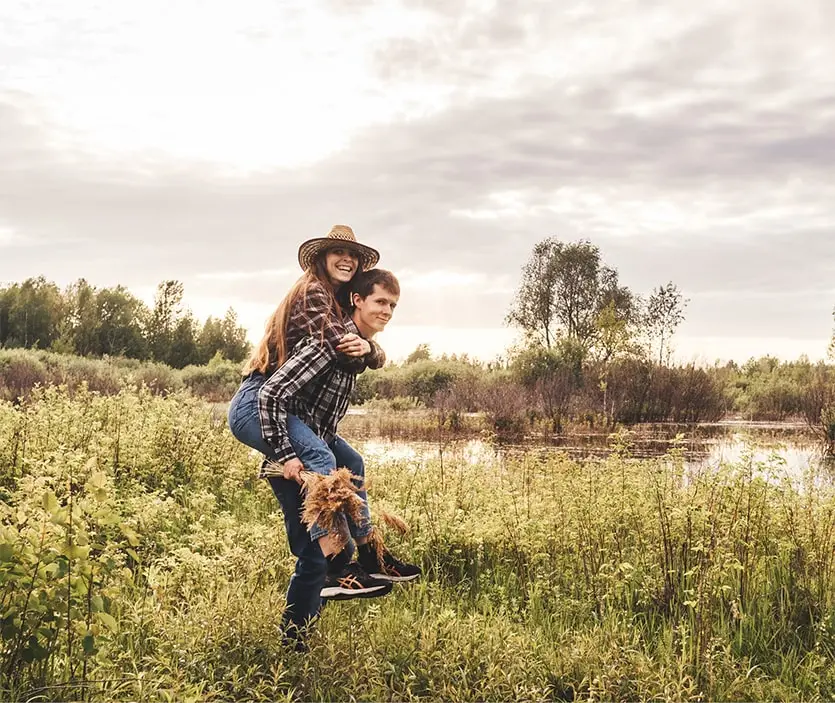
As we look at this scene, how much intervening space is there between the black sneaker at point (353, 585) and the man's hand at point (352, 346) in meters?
0.94

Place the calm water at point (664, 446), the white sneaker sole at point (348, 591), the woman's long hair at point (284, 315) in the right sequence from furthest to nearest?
1. the calm water at point (664, 446)
2. the woman's long hair at point (284, 315)
3. the white sneaker sole at point (348, 591)

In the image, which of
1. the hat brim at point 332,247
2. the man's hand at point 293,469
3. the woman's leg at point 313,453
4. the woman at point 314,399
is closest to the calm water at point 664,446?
the hat brim at point 332,247

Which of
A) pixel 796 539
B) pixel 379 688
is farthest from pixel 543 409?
pixel 379 688

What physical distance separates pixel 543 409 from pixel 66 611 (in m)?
16.3

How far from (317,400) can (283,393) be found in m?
0.23

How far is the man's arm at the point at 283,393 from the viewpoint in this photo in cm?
355

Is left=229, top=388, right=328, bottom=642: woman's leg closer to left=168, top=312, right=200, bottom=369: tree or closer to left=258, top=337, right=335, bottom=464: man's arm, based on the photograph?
left=258, top=337, right=335, bottom=464: man's arm

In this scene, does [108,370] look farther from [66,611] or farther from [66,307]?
[66,611]

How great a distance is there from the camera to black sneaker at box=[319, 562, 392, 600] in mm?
3602

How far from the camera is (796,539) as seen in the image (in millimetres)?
5391

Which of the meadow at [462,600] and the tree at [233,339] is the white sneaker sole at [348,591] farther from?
the tree at [233,339]

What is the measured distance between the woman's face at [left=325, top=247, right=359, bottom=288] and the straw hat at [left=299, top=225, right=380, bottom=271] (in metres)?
0.03

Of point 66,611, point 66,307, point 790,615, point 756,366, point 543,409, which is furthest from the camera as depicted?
point 66,307

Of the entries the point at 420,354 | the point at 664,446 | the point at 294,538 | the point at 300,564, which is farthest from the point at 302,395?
the point at 420,354
